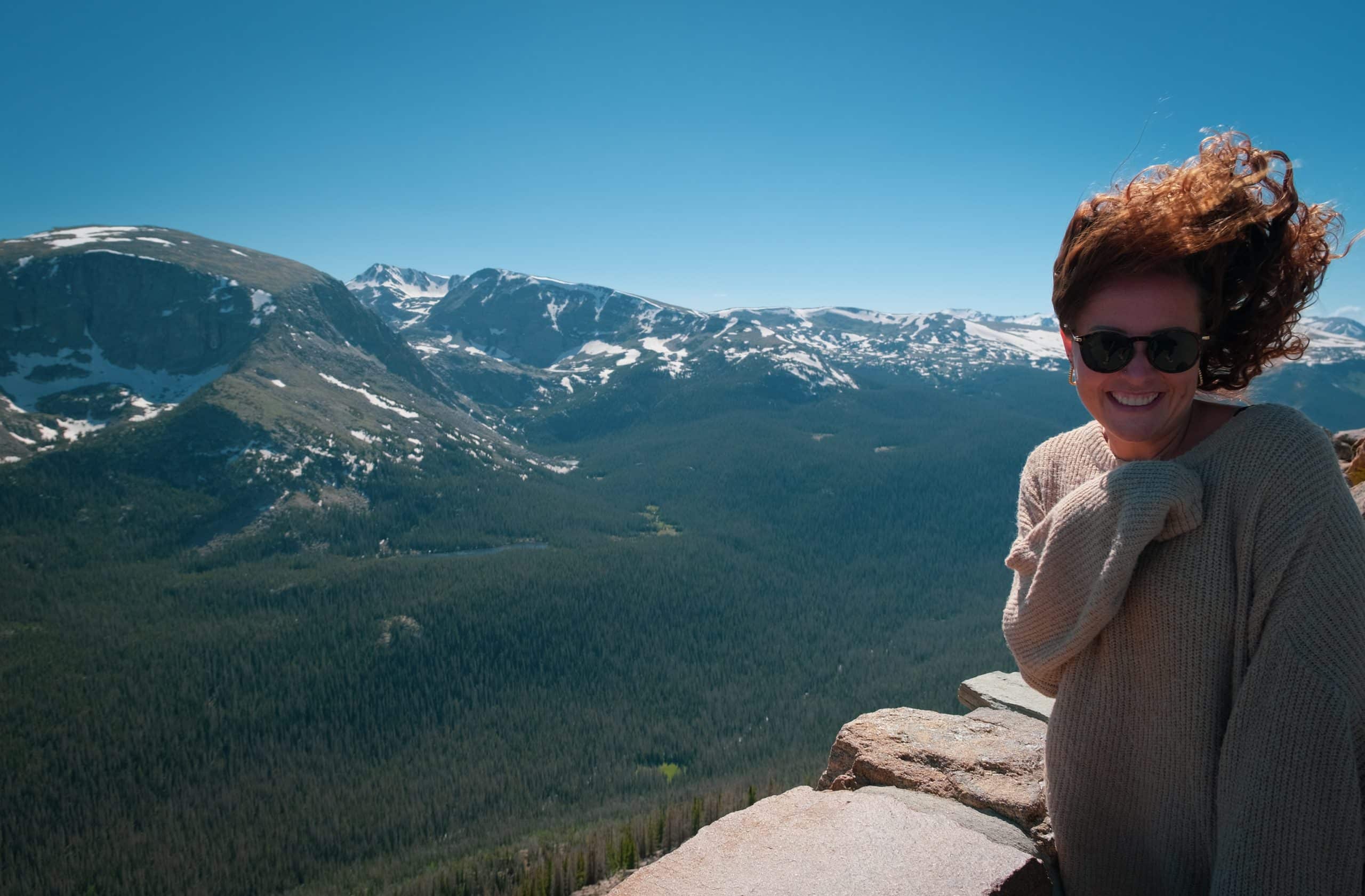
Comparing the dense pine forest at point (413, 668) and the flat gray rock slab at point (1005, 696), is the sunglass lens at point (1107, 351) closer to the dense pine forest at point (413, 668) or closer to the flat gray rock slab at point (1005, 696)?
the flat gray rock slab at point (1005, 696)

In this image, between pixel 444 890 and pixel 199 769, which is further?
pixel 199 769

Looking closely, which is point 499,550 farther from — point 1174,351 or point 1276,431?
point 1276,431

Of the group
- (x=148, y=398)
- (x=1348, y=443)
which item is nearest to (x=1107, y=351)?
(x=1348, y=443)

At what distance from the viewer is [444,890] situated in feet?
164

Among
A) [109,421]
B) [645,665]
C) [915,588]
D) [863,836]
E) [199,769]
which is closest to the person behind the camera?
→ [863,836]

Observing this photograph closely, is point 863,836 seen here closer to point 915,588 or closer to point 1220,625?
point 1220,625

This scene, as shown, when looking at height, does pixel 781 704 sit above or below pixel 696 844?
below

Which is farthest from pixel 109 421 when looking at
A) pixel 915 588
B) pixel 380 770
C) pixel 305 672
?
Answer: pixel 915 588

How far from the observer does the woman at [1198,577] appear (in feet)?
9.02

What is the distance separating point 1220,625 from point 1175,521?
442 mm

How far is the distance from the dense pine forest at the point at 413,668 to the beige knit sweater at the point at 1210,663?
2003 cm

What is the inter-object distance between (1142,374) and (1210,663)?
1229 millimetres

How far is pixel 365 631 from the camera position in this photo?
109375mm

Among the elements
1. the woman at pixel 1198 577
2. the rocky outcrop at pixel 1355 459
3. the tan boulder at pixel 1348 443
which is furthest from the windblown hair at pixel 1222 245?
the tan boulder at pixel 1348 443
